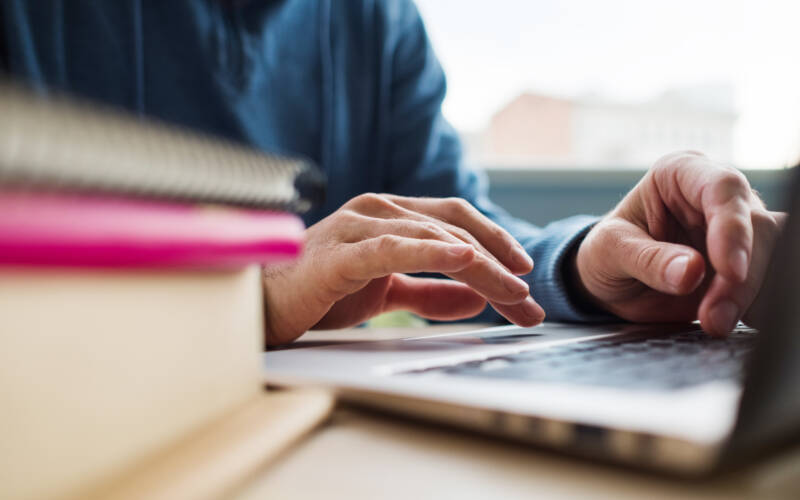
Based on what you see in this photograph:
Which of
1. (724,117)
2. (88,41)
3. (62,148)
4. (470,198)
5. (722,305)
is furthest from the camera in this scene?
(724,117)

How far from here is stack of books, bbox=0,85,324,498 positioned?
11cm

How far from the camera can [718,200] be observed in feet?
1.23

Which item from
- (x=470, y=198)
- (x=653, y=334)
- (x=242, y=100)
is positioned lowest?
(x=653, y=334)

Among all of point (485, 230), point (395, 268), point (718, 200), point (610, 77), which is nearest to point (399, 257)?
point (395, 268)

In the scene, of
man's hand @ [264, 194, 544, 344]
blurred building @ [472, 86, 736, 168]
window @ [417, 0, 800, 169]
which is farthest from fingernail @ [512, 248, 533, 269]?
blurred building @ [472, 86, 736, 168]

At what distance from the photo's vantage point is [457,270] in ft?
1.13

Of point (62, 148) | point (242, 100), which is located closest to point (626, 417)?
point (62, 148)

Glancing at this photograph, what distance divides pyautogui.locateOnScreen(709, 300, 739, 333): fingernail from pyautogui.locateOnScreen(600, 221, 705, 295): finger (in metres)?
0.02

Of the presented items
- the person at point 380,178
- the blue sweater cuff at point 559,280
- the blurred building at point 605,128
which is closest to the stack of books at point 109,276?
the person at point 380,178

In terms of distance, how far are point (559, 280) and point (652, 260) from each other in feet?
0.45

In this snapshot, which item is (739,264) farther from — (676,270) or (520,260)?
(520,260)

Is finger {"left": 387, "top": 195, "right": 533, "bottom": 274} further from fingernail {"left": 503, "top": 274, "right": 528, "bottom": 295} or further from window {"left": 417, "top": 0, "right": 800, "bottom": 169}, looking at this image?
window {"left": 417, "top": 0, "right": 800, "bottom": 169}

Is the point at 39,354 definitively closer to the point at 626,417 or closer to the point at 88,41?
the point at 626,417

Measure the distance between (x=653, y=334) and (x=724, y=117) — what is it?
1147 mm
